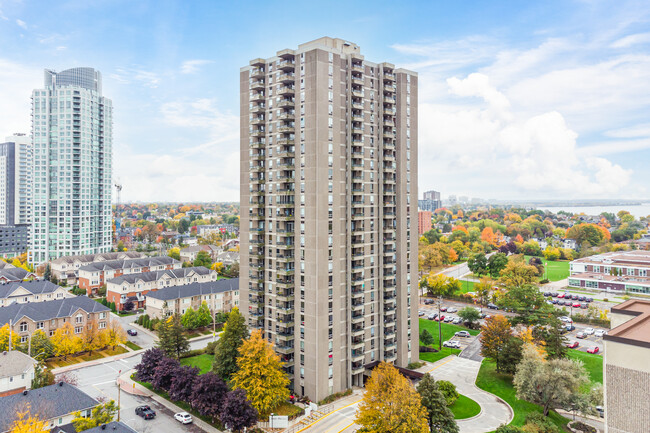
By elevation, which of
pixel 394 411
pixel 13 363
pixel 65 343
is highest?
pixel 13 363

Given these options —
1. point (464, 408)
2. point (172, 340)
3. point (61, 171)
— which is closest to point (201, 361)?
point (172, 340)

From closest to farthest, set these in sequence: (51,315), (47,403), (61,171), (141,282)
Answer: (47,403), (51,315), (141,282), (61,171)

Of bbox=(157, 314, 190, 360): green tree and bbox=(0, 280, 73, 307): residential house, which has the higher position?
bbox=(0, 280, 73, 307): residential house

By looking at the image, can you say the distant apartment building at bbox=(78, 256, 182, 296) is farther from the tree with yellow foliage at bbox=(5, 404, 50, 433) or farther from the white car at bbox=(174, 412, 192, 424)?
the tree with yellow foliage at bbox=(5, 404, 50, 433)

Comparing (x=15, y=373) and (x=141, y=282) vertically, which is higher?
(x=141, y=282)

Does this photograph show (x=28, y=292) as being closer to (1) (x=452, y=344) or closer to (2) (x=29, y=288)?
(2) (x=29, y=288)

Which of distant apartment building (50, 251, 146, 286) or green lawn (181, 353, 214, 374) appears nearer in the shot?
green lawn (181, 353, 214, 374)

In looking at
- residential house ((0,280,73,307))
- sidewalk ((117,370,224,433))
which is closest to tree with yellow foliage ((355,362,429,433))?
sidewalk ((117,370,224,433))
